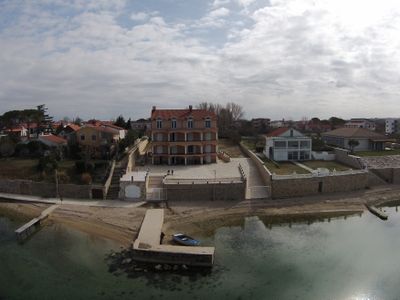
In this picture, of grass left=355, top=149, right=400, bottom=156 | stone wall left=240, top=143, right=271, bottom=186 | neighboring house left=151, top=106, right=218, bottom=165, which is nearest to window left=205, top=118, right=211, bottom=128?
neighboring house left=151, top=106, right=218, bottom=165

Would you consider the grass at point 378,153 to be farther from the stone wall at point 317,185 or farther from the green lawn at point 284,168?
the green lawn at point 284,168

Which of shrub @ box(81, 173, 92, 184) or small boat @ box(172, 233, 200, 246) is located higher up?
shrub @ box(81, 173, 92, 184)

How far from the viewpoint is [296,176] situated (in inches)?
1656

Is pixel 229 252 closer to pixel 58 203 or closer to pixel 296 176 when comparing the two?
pixel 296 176

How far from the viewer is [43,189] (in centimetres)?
4125

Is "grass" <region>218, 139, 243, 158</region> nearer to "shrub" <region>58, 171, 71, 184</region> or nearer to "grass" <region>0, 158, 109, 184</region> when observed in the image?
A: "grass" <region>0, 158, 109, 184</region>

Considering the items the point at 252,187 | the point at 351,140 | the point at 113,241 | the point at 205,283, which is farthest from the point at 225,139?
the point at 205,283

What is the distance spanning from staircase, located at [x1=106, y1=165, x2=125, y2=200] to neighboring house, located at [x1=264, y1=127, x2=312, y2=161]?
72.3 feet

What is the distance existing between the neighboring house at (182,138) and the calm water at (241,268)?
1972cm

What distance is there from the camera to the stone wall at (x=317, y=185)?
136ft

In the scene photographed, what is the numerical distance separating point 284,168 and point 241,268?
24.8m

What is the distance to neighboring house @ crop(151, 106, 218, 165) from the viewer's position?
5197 cm

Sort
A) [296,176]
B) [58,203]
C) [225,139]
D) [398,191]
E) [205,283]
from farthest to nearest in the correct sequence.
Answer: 1. [225,139]
2. [398,191]
3. [296,176]
4. [58,203]
5. [205,283]

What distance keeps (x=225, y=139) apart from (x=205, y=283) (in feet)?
172
